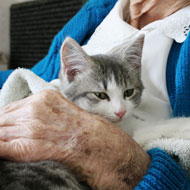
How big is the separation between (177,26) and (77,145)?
73 centimetres

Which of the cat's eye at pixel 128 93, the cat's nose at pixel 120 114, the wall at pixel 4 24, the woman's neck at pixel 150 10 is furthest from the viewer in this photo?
the wall at pixel 4 24

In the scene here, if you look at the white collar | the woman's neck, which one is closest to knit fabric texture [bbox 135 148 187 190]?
the white collar

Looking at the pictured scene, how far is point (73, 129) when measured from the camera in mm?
564

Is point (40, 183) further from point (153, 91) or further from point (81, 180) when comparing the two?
point (153, 91)

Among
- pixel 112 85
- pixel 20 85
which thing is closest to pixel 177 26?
pixel 112 85

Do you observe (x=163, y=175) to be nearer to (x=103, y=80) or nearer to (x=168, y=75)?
(x=103, y=80)

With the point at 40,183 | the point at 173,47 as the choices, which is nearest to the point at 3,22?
the point at 173,47

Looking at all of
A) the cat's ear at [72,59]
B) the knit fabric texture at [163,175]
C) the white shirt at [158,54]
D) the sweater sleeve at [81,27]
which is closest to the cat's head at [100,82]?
the cat's ear at [72,59]

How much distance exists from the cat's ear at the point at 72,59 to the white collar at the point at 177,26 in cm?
40

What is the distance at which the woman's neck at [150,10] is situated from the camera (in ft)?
3.52

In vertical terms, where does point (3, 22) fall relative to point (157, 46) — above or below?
below

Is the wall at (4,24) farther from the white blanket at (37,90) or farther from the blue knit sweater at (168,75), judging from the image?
the white blanket at (37,90)

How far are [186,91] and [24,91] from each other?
0.64 meters

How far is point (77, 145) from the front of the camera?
1.78 feet
